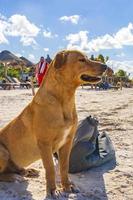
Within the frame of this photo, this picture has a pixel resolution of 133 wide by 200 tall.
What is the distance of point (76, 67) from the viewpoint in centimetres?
454

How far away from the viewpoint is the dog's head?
14.9 ft

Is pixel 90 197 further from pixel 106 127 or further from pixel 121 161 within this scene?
pixel 106 127

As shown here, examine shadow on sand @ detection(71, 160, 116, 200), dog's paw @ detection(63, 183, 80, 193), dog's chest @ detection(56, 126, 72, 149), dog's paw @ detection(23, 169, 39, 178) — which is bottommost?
shadow on sand @ detection(71, 160, 116, 200)

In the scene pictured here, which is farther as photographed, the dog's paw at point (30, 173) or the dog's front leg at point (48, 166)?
the dog's paw at point (30, 173)

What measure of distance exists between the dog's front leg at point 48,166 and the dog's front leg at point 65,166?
0.25m

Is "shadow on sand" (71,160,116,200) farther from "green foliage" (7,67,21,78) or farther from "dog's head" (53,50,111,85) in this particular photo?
"green foliage" (7,67,21,78)

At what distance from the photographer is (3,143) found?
5062 millimetres

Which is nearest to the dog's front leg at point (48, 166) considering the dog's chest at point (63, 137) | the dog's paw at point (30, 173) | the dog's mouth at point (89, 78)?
the dog's chest at point (63, 137)

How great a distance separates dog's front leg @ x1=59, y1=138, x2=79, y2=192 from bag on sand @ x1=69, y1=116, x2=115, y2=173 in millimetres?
685

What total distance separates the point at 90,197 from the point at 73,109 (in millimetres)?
1004

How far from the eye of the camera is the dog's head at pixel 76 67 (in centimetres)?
454

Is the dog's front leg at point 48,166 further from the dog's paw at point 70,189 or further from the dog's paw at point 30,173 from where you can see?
the dog's paw at point 30,173

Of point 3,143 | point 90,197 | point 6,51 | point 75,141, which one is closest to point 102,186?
point 90,197

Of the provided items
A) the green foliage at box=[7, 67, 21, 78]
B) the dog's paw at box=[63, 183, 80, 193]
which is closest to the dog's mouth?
the dog's paw at box=[63, 183, 80, 193]
